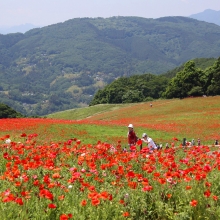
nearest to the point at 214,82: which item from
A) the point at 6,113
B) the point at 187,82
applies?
the point at 187,82

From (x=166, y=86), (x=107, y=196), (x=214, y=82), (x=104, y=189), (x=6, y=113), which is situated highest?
(x=214, y=82)

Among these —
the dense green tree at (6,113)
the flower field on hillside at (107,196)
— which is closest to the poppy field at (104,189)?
the flower field on hillside at (107,196)

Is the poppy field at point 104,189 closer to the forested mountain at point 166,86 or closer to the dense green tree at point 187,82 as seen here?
the forested mountain at point 166,86

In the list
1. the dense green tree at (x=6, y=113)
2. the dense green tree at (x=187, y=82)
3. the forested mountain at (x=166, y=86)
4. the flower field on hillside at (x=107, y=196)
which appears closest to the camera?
the flower field on hillside at (x=107, y=196)

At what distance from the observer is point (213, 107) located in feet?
168

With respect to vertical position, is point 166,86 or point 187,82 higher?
point 187,82

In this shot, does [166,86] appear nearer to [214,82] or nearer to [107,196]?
[214,82]

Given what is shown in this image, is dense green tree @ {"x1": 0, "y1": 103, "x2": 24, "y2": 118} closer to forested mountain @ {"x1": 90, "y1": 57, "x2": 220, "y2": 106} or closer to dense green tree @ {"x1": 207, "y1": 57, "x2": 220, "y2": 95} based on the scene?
forested mountain @ {"x1": 90, "y1": 57, "x2": 220, "y2": 106}

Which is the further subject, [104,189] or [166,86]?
[166,86]

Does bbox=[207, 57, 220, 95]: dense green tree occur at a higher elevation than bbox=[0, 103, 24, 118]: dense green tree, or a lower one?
higher

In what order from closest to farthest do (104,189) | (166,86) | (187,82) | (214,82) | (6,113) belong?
1. (104,189)
2. (6,113)
3. (214,82)
4. (187,82)
5. (166,86)

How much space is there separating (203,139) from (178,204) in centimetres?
2116

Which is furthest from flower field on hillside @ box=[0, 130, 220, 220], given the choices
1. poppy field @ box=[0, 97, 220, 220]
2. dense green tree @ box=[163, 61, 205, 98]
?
dense green tree @ box=[163, 61, 205, 98]

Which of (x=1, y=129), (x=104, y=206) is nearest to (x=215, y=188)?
(x=104, y=206)
